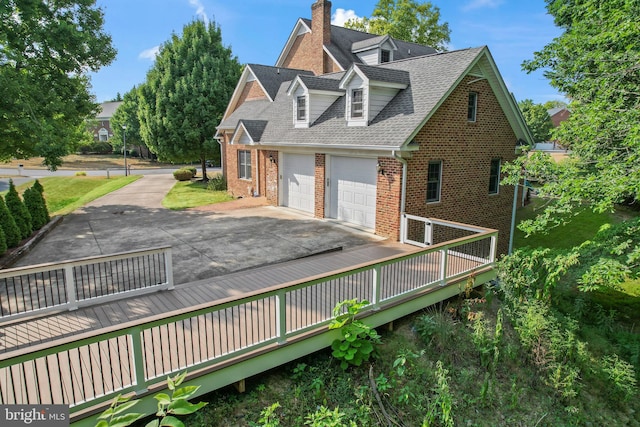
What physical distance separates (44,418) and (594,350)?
35.2 feet

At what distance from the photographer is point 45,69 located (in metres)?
15.5

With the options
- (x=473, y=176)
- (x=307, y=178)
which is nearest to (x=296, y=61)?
(x=307, y=178)

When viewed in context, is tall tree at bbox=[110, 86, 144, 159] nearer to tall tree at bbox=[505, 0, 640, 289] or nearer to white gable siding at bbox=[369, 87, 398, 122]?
white gable siding at bbox=[369, 87, 398, 122]

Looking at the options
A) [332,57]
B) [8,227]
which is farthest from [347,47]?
[8,227]

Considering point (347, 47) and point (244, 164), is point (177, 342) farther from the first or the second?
point (347, 47)

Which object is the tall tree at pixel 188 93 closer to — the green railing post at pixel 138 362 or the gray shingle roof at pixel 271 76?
the gray shingle roof at pixel 271 76

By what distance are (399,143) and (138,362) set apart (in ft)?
28.5

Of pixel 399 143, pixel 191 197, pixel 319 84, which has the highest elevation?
pixel 319 84

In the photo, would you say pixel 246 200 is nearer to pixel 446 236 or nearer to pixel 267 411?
pixel 446 236

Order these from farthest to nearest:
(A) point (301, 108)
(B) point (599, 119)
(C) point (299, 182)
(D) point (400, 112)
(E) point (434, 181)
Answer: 1. (C) point (299, 182)
2. (A) point (301, 108)
3. (E) point (434, 181)
4. (D) point (400, 112)
5. (B) point (599, 119)

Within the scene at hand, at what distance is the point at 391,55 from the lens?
2353 cm

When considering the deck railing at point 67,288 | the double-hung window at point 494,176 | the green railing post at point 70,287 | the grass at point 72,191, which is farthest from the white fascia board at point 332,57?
the green railing post at point 70,287

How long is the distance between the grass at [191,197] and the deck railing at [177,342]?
13.4 metres

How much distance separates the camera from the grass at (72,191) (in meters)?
20.6
